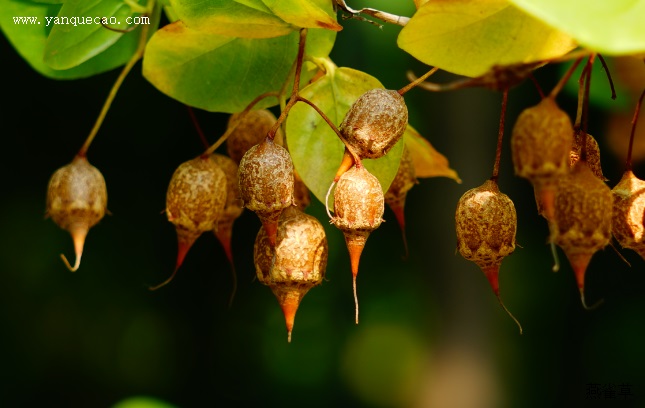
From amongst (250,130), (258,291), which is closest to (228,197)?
(250,130)

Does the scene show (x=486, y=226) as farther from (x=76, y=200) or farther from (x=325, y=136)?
(x=76, y=200)

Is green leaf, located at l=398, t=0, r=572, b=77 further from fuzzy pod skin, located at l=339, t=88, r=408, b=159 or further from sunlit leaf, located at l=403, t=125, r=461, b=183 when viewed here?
sunlit leaf, located at l=403, t=125, r=461, b=183

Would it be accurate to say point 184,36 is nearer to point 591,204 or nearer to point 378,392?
point 591,204

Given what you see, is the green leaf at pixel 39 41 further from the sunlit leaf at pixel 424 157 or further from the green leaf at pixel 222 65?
the sunlit leaf at pixel 424 157

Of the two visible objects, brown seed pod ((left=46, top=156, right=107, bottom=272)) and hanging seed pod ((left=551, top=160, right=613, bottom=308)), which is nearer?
hanging seed pod ((left=551, top=160, right=613, bottom=308))

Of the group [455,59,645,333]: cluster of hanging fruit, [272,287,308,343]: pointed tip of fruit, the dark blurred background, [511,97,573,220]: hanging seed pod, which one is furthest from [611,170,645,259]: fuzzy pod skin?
the dark blurred background
